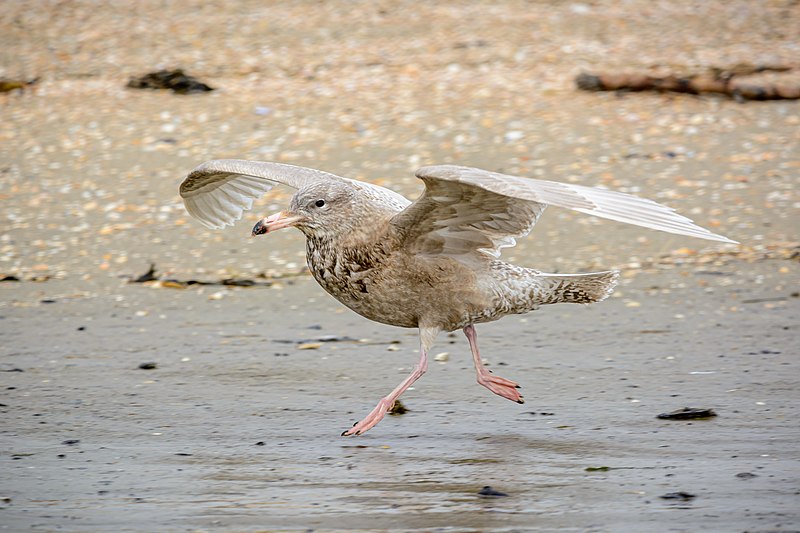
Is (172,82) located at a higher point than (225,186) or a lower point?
lower

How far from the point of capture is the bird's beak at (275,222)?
5914 millimetres

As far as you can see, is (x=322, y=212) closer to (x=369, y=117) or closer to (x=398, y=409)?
(x=398, y=409)

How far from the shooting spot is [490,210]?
584 centimetres

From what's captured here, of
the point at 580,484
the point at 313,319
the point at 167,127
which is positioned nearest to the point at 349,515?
the point at 580,484

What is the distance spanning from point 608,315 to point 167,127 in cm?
506

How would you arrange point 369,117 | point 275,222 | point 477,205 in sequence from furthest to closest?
point 369,117
point 275,222
point 477,205

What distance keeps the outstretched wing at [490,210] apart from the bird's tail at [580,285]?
29cm

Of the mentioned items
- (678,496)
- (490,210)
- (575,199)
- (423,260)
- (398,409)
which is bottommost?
(398,409)

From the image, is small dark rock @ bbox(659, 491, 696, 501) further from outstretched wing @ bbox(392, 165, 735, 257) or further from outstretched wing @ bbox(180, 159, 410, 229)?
outstretched wing @ bbox(180, 159, 410, 229)

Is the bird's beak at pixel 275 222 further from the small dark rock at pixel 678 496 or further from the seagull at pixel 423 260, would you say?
the small dark rock at pixel 678 496

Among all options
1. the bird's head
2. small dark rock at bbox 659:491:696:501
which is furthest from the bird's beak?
small dark rock at bbox 659:491:696:501

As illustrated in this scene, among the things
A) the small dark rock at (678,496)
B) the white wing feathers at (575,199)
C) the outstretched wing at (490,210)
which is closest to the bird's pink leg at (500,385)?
the outstretched wing at (490,210)

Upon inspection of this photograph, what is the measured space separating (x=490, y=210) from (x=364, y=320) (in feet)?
8.08

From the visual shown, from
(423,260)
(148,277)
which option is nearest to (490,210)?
(423,260)
